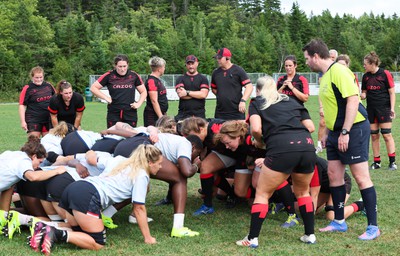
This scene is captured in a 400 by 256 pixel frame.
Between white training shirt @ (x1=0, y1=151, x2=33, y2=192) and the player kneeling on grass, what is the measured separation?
0.58m

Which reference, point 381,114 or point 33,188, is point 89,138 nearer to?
point 33,188

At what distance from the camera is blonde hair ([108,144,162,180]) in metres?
5.33

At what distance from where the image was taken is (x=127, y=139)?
6.25 meters

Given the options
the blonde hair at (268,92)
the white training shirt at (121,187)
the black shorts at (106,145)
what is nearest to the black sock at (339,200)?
the blonde hair at (268,92)

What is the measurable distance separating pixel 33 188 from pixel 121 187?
1.12 m

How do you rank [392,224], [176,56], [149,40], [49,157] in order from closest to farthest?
[392,224]
[49,157]
[176,56]
[149,40]

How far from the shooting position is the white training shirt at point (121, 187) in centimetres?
532

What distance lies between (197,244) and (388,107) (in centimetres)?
583

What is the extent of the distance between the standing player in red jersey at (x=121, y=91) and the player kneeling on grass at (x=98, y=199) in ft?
11.9

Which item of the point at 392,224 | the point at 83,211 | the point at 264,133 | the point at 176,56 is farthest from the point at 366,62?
the point at 176,56

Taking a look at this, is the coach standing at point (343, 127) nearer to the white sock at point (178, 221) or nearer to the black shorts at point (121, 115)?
the white sock at point (178, 221)

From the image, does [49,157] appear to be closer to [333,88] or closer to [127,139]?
[127,139]

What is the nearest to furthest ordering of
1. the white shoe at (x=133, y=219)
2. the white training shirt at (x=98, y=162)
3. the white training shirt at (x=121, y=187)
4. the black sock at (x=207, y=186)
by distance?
the white training shirt at (x=121, y=187), the white training shirt at (x=98, y=162), the white shoe at (x=133, y=219), the black sock at (x=207, y=186)

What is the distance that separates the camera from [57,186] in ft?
18.3
